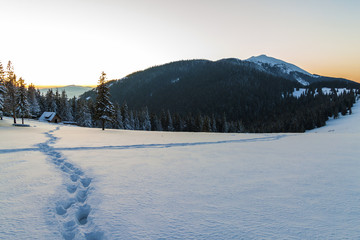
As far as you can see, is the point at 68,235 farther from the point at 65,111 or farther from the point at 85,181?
the point at 65,111

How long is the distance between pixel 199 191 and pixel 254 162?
559cm

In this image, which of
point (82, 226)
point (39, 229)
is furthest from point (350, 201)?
point (39, 229)

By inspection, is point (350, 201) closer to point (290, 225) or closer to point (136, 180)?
point (290, 225)

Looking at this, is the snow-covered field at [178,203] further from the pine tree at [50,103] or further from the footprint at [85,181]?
the pine tree at [50,103]

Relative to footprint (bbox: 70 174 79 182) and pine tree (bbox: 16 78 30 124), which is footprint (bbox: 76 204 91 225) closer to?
footprint (bbox: 70 174 79 182)

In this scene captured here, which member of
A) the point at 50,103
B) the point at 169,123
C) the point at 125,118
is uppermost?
the point at 50,103

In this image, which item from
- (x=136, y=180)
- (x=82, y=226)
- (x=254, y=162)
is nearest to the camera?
(x=82, y=226)

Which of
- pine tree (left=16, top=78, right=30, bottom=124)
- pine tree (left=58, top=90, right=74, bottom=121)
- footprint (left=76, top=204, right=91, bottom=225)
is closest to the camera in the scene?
footprint (left=76, top=204, right=91, bottom=225)

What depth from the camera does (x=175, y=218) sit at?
14.0ft

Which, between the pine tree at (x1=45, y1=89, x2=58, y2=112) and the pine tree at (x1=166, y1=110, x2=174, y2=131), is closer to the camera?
the pine tree at (x1=166, y1=110, x2=174, y2=131)

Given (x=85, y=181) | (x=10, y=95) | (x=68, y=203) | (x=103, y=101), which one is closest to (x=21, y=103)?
(x=10, y=95)

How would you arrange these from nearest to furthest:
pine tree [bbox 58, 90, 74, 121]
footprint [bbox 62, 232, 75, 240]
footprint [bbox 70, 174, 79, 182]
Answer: footprint [bbox 62, 232, 75, 240], footprint [bbox 70, 174, 79, 182], pine tree [bbox 58, 90, 74, 121]

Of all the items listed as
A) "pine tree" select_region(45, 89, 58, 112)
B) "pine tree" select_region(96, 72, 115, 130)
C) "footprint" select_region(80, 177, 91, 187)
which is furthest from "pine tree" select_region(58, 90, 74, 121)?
"footprint" select_region(80, 177, 91, 187)

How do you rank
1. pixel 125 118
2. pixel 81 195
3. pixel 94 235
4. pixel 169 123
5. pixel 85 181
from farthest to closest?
pixel 169 123
pixel 125 118
pixel 85 181
pixel 81 195
pixel 94 235
